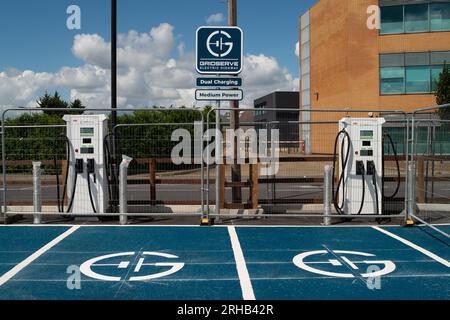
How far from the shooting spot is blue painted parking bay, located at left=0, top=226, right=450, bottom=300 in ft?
17.3

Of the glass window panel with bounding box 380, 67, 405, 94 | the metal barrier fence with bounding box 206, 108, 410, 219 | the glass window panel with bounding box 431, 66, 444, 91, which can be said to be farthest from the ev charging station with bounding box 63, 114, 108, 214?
the glass window panel with bounding box 431, 66, 444, 91

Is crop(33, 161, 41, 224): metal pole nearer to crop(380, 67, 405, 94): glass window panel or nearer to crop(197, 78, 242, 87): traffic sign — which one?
crop(197, 78, 242, 87): traffic sign

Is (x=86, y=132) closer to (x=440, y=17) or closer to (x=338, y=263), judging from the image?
(x=338, y=263)

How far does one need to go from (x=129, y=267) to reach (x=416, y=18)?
110ft

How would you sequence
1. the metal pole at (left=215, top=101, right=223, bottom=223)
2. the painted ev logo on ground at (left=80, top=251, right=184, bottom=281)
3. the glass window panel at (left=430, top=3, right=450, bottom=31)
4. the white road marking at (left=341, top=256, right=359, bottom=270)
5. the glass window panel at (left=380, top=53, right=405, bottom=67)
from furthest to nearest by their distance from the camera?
the glass window panel at (left=380, top=53, right=405, bottom=67), the glass window panel at (left=430, top=3, right=450, bottom=31), the metal pole at (left=215, top=101, right=223, bottom=223), the white road marking at (left=341, top=256, right=359, bottom=270), the painted ev logo on ground at (left=80, top=251, right=184, bottom=281)

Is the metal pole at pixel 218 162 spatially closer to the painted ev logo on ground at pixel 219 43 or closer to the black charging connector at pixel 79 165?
the painted ev logo on ground at pixel 219 43

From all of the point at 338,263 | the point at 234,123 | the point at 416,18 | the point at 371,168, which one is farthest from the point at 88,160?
the point at 416,18

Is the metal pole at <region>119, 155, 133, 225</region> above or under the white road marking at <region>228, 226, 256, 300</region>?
above

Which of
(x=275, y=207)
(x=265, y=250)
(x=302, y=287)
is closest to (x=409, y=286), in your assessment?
(x=302, y=287)

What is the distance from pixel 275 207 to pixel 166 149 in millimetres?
2900

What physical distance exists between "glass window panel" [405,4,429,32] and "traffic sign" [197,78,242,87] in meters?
29.0

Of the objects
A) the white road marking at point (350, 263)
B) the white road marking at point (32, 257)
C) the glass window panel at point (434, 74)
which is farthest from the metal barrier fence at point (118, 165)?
the glass window panel at point (434, 74)

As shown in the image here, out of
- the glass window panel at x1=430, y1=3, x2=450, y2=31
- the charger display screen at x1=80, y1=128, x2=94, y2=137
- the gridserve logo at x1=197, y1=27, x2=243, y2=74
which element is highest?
the glass window panel at x1=430, y1=3, x2=450, y2=31

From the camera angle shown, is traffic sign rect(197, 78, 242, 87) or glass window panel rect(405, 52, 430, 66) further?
glass window panel rect(405, 52, 430, 66)
